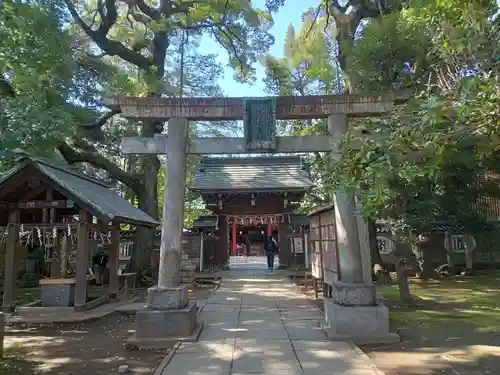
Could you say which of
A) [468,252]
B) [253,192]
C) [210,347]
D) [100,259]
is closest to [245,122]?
[210,347]

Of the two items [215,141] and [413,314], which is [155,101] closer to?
[215,141]

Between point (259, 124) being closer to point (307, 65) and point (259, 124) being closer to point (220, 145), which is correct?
point (220, 145)

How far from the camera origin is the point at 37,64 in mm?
8703

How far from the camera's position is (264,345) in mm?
6676

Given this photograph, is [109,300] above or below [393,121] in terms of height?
below

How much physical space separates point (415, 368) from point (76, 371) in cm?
486

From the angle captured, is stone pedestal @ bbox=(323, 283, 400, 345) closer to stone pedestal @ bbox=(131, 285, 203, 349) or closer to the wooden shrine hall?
stone pedestal @ bbox=(131, 285, 203, 349)

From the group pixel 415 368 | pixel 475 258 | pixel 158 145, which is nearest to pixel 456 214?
pixel 475 258

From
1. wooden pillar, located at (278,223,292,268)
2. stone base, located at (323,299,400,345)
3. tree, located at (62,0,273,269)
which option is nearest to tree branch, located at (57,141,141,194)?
tree, located at (62,0,273,269)

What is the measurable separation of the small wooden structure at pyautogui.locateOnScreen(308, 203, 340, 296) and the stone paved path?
0.92 meters

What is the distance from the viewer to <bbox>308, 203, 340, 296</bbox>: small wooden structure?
9.52 meters

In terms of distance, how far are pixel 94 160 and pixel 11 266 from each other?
21.4 ft

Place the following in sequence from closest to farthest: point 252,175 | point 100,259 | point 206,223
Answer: point 100,259 < point 206,223 < point 252,175

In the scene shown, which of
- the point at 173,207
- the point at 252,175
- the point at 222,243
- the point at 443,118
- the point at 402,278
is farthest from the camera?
the point at 252,175
